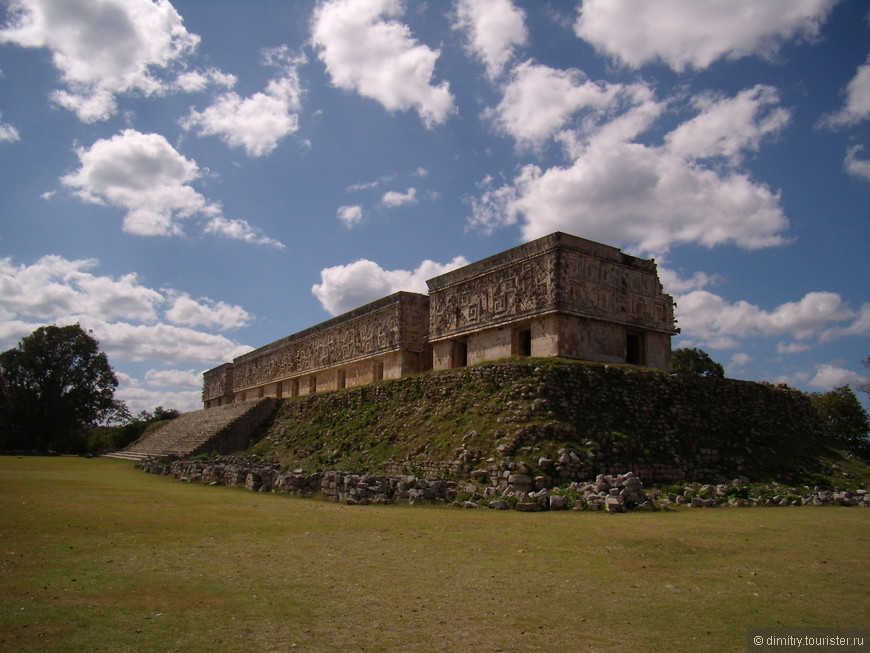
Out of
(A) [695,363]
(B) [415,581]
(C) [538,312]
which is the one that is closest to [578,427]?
(C) [538,312]

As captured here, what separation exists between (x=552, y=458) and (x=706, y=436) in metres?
5.30

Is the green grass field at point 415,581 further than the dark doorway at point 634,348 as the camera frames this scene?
No

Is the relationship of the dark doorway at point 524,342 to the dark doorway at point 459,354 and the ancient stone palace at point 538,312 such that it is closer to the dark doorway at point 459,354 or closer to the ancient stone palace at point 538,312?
the ancient stone palace at point 538,312

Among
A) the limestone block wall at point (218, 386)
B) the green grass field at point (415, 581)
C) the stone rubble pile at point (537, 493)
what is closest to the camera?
the green grass field at point (415, 581)

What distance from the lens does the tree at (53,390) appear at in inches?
1499

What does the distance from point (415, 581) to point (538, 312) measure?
13.4 meters

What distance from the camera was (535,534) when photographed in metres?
7.82

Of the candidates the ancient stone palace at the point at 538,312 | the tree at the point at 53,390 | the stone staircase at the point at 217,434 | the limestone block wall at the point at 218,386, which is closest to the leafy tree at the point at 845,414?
the ancient stone palace at the point at 538,312

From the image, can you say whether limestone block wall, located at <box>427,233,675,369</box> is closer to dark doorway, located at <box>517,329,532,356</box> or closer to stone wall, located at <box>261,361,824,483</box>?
dark doorway, located at <box>517,329,532,356</box>

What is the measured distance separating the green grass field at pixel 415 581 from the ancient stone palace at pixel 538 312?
9.44 meters

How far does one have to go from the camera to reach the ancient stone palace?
17922 mm

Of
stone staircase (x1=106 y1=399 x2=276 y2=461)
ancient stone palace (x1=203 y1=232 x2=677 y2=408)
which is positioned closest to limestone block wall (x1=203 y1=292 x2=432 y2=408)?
ancient stone palace (x1=203 y1=232 x2=677 y2=408)

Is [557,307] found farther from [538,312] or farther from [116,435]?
[116,435]

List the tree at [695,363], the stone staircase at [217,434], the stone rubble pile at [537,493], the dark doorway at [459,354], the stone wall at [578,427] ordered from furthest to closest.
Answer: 1. the tree at [695,363]
2. the stone staircase at [217,434]
3. the dark doorway at [459,354]
4. the stone wall at [578,427]
5. the stone rubble pile at [537,493]
